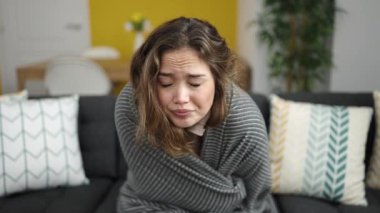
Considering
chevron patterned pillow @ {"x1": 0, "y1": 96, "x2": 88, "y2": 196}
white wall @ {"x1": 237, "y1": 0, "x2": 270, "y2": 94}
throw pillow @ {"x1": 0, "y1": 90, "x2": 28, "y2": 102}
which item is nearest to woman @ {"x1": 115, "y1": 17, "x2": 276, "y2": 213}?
chevron patterned pillow @ {"x1": 0, "y1": 96, "x2": 88, "y2": 196}

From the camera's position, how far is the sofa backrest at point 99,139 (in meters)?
1.41

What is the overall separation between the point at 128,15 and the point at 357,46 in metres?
2.30

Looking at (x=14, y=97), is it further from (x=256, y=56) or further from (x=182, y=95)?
(x=256, y=56)

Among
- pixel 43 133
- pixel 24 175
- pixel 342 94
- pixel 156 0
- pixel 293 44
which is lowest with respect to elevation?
pixel 24 175

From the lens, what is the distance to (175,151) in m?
0.85

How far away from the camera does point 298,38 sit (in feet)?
8.77

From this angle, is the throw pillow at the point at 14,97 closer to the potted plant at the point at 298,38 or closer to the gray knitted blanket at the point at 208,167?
the gray knitted blanket at the point at 208,167

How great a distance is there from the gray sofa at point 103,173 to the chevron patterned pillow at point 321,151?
0.05 meters

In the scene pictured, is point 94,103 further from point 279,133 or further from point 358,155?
point 358,155

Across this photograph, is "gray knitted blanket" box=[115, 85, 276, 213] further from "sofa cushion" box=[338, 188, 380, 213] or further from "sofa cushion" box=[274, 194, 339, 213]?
"sofa cushion" box=[338, 188, 380, 213]

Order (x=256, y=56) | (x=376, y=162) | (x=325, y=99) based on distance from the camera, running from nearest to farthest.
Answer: (x=376, y=162), (x=325, y=99), (x=256, y=56)

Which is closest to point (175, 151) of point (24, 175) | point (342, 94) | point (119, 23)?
point (24, 175)

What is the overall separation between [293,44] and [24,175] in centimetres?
211

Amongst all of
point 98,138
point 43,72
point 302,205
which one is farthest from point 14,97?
point 43,72
